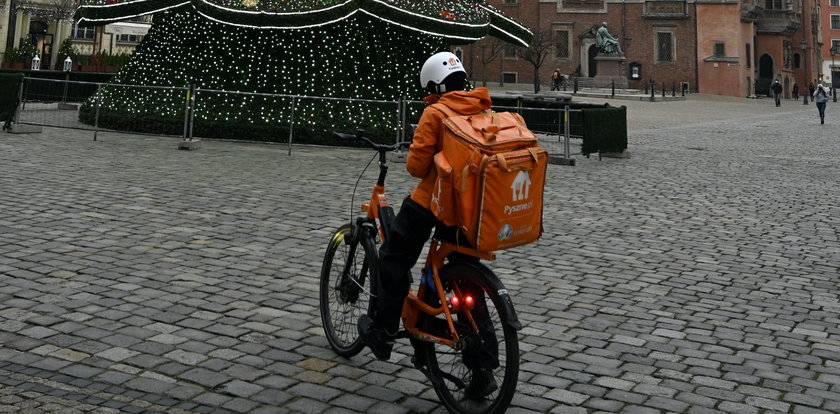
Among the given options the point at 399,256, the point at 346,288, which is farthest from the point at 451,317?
the point at 346,288

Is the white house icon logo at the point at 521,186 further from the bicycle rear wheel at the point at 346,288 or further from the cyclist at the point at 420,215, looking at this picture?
the bicycle rear wheel at the point at 346,288

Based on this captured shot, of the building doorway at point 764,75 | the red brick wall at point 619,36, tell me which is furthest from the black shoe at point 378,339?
the building doorway at point 764,75

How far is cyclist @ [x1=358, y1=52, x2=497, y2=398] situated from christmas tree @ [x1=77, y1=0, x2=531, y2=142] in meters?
12.9

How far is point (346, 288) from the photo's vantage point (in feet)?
16.2

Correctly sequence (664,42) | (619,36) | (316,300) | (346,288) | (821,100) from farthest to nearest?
(619,36) → (664,42) → (821,100) → (316,300) → (346,288)

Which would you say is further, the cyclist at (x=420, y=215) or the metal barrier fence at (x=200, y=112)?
the metal barrier fence at (x=200, y=112)

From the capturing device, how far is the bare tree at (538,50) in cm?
6132

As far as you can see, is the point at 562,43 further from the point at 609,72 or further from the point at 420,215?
the point at 420,215

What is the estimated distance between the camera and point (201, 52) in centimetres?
1819

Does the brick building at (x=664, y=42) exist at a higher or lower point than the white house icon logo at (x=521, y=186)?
higher

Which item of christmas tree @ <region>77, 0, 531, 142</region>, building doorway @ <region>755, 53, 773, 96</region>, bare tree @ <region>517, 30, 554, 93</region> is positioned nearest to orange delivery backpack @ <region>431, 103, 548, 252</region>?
christmas tree @ <region>77, 0, 531, 142</region>

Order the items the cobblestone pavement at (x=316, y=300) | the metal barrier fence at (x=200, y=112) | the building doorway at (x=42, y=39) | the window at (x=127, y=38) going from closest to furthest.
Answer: the cobblestone pavement at (x=316, y=300) < the metal barrier fence at (x=200, y=112) < the building doorway at (x=42, y=39) < the window at (x=127, y=38)

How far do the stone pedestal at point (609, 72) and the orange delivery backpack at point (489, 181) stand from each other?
58.3m

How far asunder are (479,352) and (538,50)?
200ft
